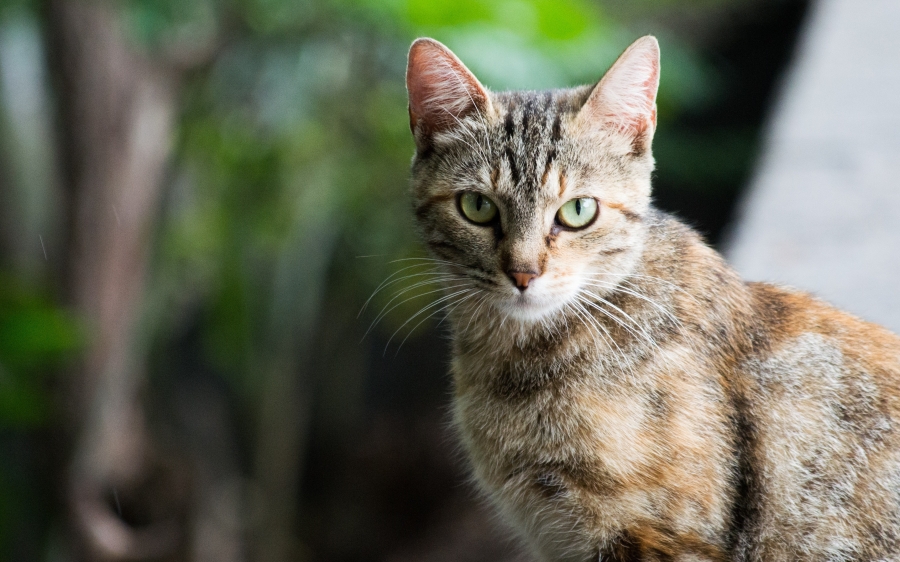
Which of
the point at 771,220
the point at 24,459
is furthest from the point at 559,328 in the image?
the point at 24,459

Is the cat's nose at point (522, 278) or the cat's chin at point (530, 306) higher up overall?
the cat's nose at point (522, 278)

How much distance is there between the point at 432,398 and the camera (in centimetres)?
632

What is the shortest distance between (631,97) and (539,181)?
10.4 inches

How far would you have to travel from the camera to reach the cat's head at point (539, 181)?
1782mm

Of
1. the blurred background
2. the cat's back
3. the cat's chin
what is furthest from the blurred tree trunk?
the cat's back

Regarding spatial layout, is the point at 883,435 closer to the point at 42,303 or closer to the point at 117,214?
the point at 42,303

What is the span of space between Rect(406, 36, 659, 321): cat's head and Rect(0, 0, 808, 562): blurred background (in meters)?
0.62

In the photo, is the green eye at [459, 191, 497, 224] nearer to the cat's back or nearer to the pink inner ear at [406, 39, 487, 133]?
the pink inner ear at [406, 39, 487, 133]

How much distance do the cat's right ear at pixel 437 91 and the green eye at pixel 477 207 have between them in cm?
19

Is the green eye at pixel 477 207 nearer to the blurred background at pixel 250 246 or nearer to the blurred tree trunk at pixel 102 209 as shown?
the blurred background at pixel 250 246

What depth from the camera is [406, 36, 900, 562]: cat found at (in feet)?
5.50

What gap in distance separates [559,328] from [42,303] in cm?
193

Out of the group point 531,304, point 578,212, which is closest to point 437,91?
point 578,212

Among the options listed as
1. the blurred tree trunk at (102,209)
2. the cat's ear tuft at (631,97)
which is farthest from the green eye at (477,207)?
the blurred tree trunk at (102,209)
